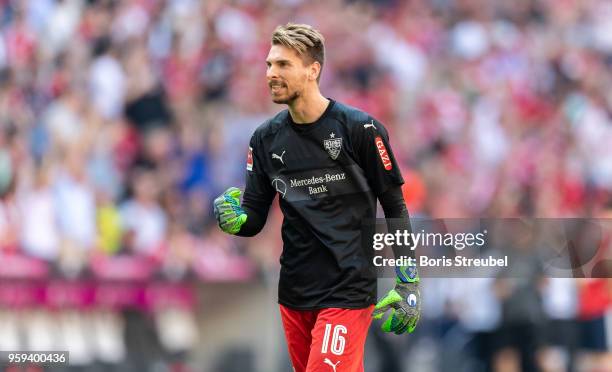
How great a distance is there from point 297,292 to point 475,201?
7591mm

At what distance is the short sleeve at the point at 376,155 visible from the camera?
538cm

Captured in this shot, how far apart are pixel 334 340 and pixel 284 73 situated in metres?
1.27

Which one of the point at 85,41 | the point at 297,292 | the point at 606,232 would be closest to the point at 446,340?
the point at 606,232

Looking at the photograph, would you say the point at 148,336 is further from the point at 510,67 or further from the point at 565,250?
the point at 510,67

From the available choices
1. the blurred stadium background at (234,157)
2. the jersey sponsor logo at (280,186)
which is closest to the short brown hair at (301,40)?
the jersey sponsor logo at (280,186)

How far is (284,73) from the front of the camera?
211 inches

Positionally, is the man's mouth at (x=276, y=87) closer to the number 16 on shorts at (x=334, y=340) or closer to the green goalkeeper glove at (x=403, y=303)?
the green goalkeeper glove at (x=403, y=303)

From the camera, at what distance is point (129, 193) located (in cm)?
1119

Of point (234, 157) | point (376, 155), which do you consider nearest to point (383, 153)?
point (376, 155)

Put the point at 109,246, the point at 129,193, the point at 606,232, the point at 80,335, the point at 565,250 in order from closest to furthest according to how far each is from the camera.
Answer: the point at 565,250 < the point at 606,232 < the point at 80,335 < the point at 109,246 < the point at 129,193
